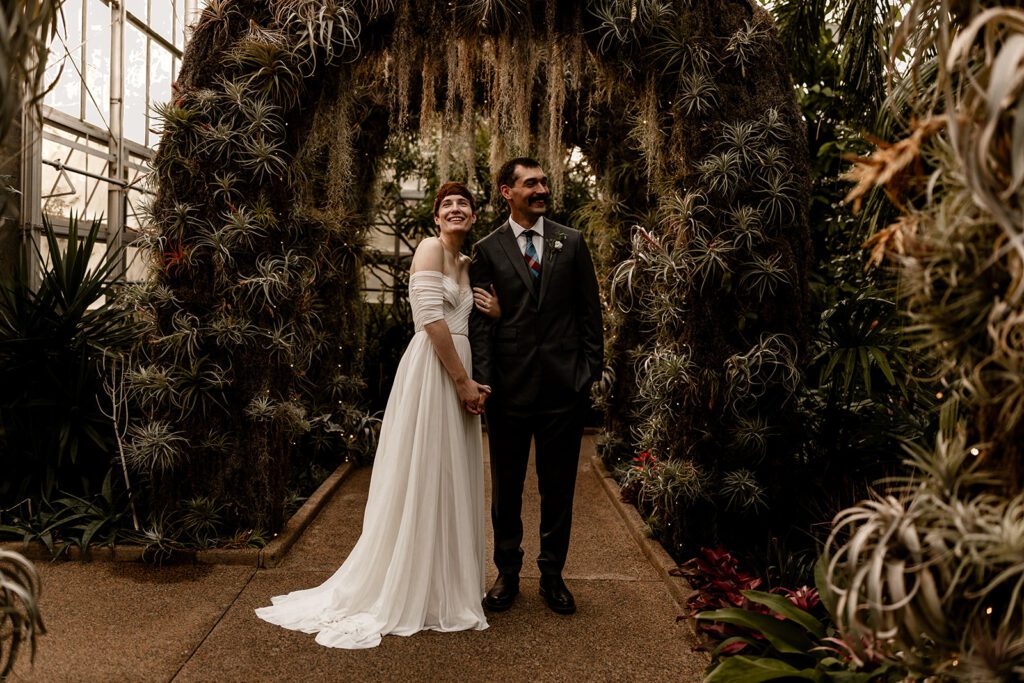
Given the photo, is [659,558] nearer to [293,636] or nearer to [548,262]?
[548,262]

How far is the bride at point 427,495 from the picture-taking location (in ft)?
11.6

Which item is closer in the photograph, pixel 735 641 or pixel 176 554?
pixel 735 641

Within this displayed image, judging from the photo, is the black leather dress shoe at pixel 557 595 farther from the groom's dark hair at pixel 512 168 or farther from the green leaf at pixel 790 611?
the groom's dark hair at pixel 512 168

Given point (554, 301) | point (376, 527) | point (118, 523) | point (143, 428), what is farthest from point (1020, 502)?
point (118, 523)

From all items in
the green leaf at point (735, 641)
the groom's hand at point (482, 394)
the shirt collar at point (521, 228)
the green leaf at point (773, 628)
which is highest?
the shirt collar at point (521, 228)

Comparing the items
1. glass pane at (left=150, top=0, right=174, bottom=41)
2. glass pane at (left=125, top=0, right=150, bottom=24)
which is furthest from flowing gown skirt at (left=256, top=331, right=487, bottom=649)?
glass pane at (left=150, top=0, right=174, bottom=41)

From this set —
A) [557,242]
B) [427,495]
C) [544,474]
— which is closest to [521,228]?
[557,242]

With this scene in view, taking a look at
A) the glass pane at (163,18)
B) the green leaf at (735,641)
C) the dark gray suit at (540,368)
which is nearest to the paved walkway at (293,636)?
the green leaf at (735,641)

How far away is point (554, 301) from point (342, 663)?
1767 mm

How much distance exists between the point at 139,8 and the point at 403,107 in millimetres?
5013

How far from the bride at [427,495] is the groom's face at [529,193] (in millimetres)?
227

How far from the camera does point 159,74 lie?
8.88 meters

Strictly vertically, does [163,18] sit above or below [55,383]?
A: above

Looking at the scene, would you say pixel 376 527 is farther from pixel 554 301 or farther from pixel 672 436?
pixel 672 436
